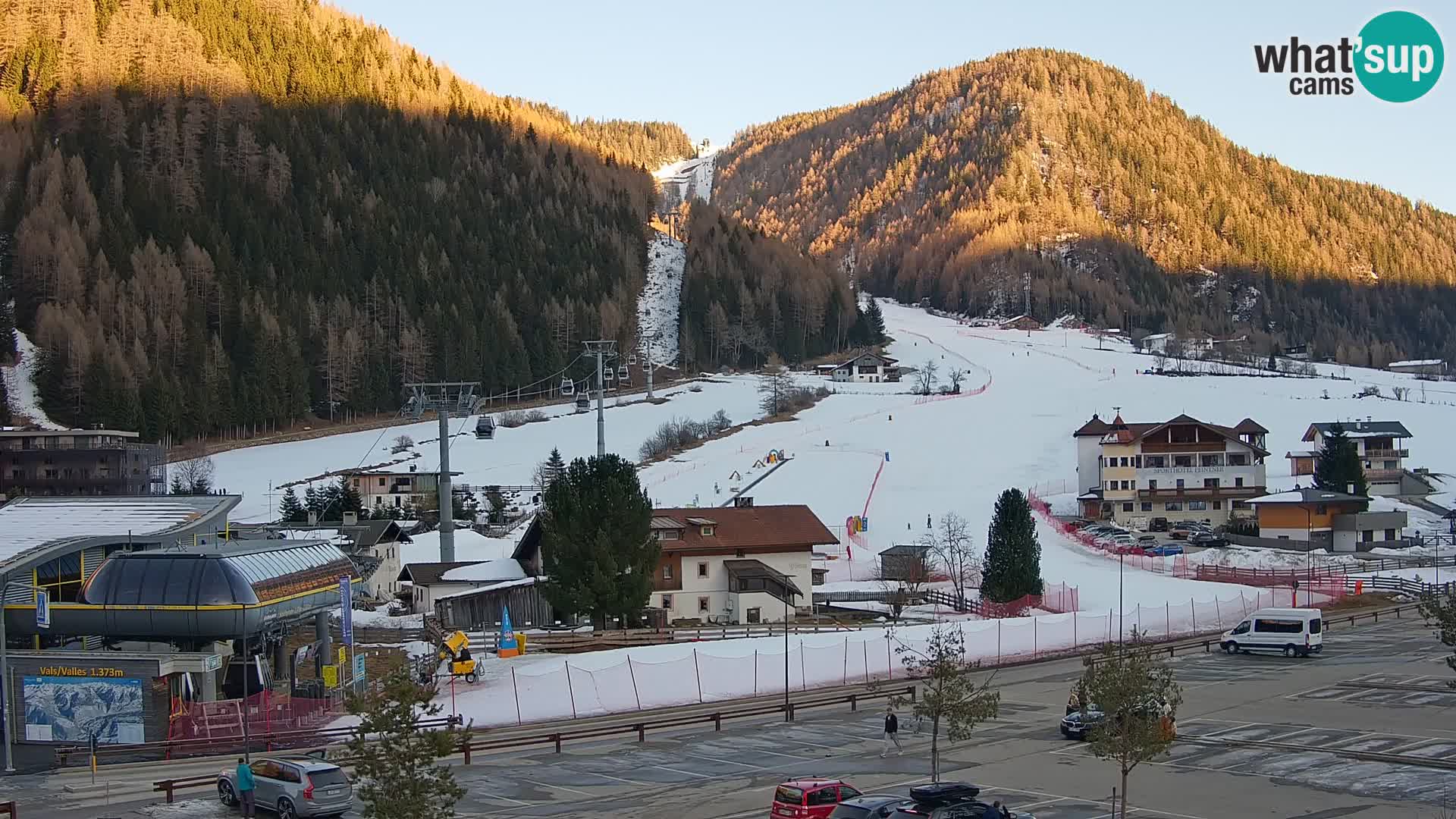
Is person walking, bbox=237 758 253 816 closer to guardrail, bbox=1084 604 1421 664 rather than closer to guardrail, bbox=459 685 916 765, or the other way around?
guardrail, bbox=459 685 916 765

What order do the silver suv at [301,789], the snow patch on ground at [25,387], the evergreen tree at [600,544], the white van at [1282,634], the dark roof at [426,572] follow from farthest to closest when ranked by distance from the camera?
the snow patch on ground at [25,387] < the dark roof at [426,572] < the evergreen tree at [600,544] < the white van at [1282,634] < the silver suv at [301,789]

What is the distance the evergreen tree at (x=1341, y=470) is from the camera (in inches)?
2566

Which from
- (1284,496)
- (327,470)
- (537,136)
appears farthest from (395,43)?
(1284,496)

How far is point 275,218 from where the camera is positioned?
140250mm

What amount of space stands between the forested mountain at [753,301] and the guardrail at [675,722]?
361ft

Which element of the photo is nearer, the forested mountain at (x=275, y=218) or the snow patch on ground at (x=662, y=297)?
the forested mountain at (x=275, y=218)

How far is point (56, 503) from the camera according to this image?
38875 mm

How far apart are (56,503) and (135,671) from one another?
45.4ft

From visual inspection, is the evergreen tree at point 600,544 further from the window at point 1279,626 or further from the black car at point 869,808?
the black car at point 869,808

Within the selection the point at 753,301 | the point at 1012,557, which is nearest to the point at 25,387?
the point at 753,301

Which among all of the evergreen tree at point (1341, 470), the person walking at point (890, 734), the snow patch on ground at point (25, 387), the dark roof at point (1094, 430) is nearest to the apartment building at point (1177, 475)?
the evergreen tree at point (1341, 470)

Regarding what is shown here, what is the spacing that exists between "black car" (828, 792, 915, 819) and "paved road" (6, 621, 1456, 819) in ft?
8.00

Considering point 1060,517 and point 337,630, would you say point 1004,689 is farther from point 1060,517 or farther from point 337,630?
point 1060,517

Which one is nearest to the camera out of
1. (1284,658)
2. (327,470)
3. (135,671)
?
(135,671)
